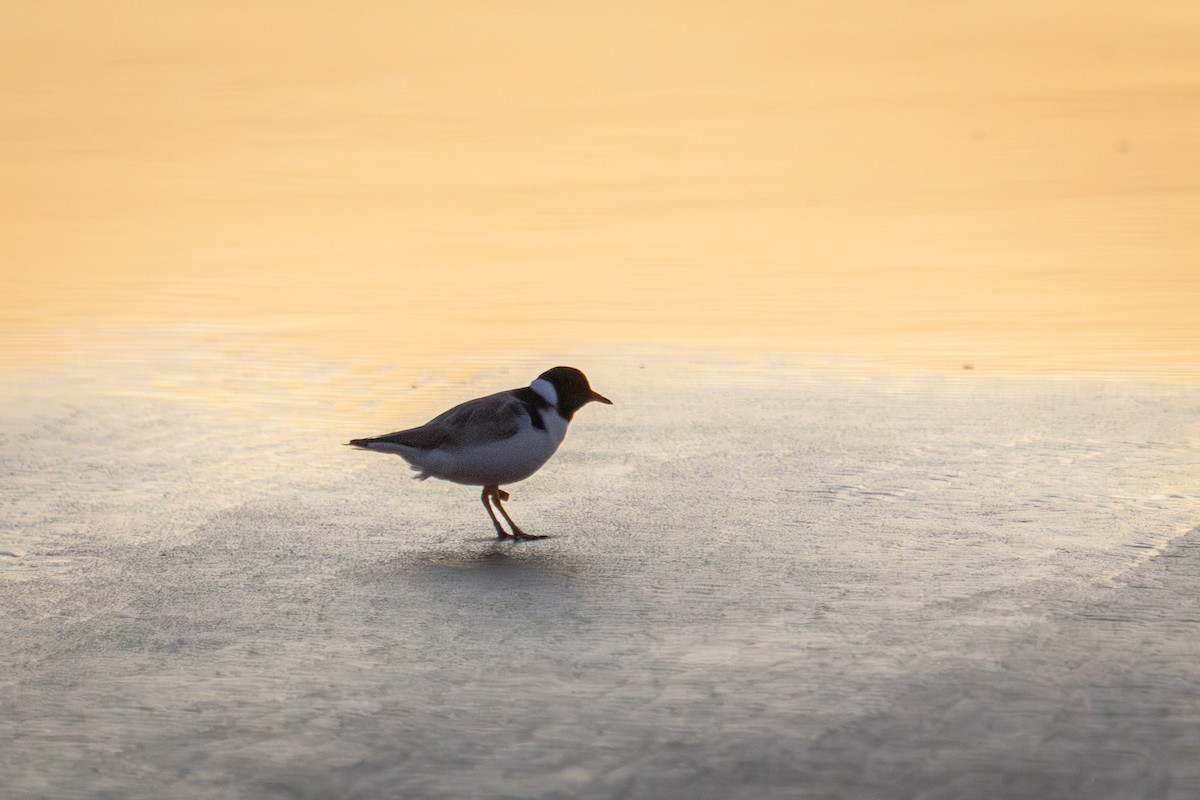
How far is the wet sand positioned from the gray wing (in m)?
0.36

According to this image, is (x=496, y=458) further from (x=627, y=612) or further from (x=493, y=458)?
(x=627, y=612)

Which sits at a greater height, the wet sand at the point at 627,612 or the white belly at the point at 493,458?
the white belly at the point at 493,458

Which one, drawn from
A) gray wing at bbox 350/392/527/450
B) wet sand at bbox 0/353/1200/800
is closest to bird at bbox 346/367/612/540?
gray wing at bbox 350/392/527/450

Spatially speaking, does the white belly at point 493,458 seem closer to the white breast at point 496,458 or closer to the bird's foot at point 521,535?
the white breast at point 496,458

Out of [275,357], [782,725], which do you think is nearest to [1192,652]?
[782,725]

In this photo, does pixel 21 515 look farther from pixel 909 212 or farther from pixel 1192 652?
pixel 909 212

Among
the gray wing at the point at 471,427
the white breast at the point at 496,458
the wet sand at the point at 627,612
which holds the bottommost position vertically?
the wet sand at the point at 627,612

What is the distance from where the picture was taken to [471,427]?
568 centimetres

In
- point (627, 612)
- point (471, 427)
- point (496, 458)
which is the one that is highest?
point (471, 427)

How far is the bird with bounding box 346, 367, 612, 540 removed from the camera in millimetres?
5633

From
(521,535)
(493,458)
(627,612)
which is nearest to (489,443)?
(493,458)

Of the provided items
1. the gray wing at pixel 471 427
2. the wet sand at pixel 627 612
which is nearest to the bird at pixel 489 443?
the gray wing at pixel 471 427

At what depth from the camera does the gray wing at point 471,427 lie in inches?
222

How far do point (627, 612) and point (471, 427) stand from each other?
4.67ft
